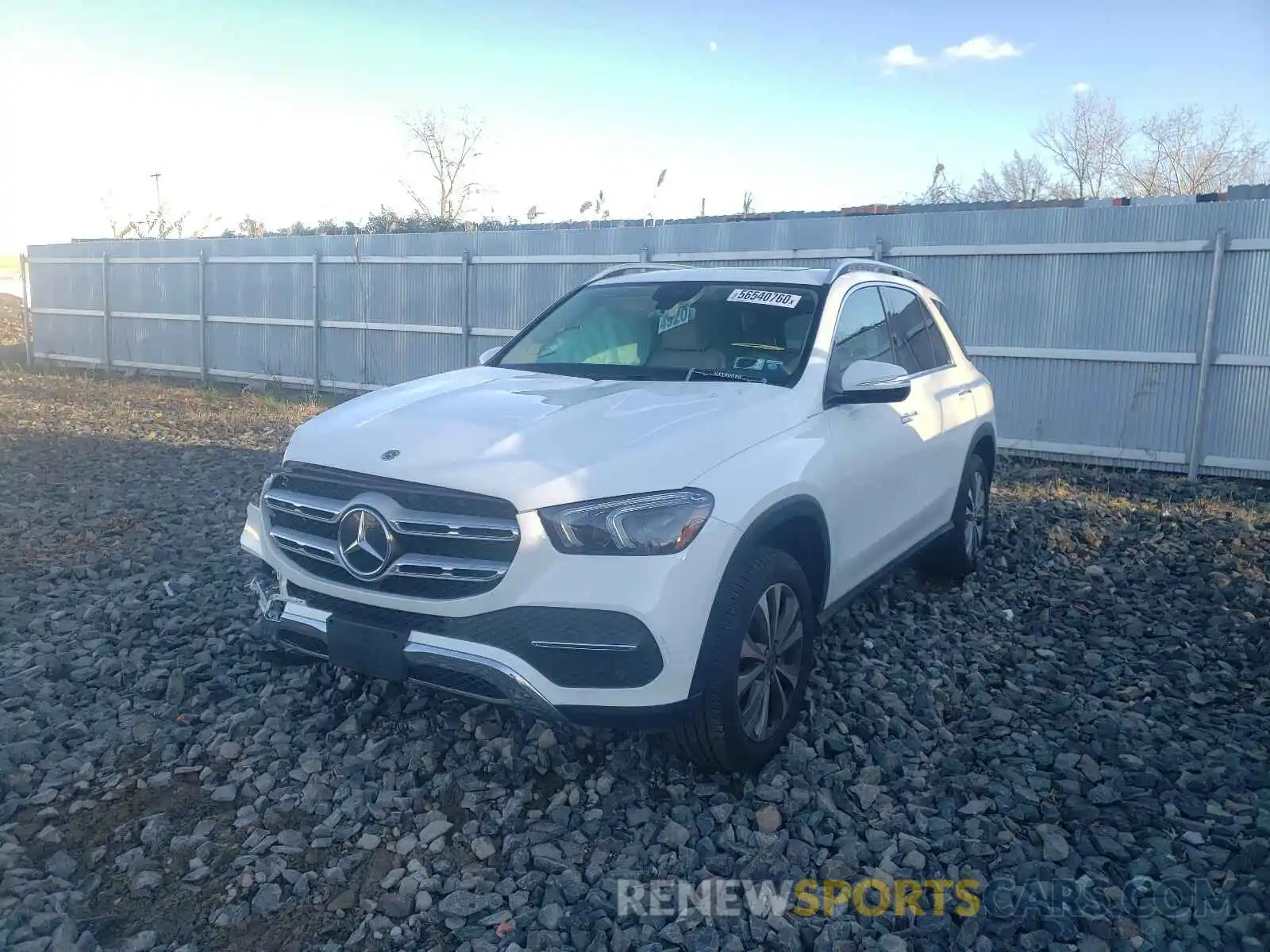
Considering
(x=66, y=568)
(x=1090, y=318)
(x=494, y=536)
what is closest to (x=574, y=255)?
(x=1090, y=318)

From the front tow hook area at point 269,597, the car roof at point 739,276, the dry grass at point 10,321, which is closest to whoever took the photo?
the front tow hook area at point 269,597

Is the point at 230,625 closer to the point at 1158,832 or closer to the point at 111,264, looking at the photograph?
the point at 1158,832

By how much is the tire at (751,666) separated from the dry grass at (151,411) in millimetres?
8025

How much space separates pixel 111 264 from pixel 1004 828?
19.2 metres

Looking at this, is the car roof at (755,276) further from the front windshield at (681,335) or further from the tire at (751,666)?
the tire at (751,666)

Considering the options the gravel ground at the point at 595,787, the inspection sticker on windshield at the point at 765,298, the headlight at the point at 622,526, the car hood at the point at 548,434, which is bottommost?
the gravel ground at the point at 595,787

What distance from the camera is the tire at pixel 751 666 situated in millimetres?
3236

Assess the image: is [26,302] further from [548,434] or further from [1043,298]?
[548,434]

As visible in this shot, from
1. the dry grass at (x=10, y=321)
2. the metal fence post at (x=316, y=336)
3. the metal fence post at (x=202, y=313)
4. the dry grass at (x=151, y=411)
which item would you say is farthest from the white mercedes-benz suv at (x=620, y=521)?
the dry grass at (x=10, y=321)

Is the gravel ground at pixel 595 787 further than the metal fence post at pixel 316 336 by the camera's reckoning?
No

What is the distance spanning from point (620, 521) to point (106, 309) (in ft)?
60.9

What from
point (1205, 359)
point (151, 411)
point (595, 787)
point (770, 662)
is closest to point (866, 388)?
point (770, 662)

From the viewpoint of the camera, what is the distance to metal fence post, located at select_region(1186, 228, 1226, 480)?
9.09 metres

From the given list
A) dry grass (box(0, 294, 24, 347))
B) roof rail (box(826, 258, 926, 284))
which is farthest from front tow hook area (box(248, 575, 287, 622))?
dry grass (box(0, 294, 24, 347))
